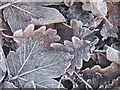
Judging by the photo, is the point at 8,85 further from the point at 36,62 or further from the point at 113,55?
the point at 113,55

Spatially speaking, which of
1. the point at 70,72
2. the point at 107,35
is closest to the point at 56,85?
the point at 70,72

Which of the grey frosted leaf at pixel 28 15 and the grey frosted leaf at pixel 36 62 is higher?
the grey frosted leaf at pixel 28 15

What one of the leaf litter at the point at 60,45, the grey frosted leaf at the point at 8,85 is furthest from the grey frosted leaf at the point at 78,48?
the grey frosted leaf at the point at 8,85

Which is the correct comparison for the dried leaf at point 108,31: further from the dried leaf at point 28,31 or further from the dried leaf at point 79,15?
the dried leaf at point 28,31

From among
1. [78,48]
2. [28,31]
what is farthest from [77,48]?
[28,31]

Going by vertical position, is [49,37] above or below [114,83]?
above
